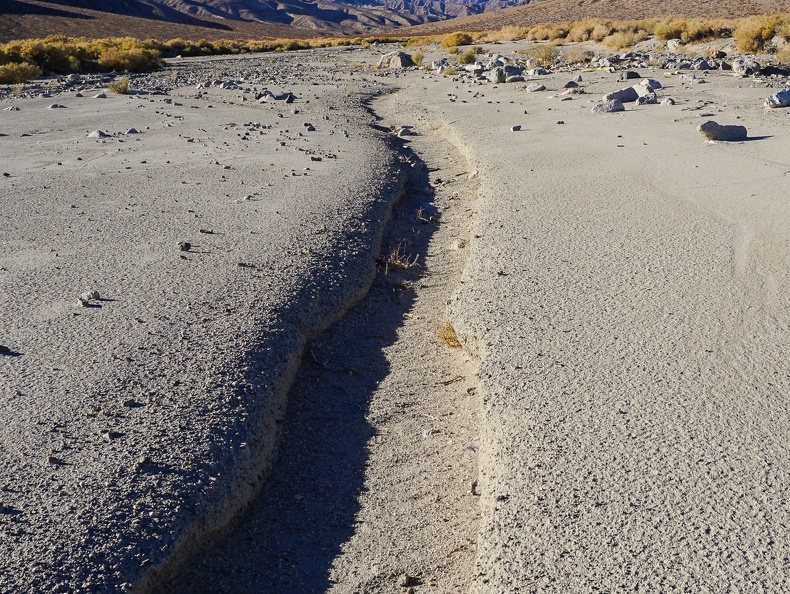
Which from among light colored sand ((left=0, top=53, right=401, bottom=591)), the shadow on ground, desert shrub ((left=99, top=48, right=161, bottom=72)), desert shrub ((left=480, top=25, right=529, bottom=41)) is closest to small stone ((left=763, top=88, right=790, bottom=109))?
light colored sand ((left=0, top=53, right=401, bottom=591))

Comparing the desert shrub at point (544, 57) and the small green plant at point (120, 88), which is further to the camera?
the desert shrub at point (544, 57)

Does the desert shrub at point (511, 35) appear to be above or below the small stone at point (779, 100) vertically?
below

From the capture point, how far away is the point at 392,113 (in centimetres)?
1489

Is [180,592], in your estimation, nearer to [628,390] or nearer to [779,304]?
[628,390]

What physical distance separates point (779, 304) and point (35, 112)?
1335 centimetres

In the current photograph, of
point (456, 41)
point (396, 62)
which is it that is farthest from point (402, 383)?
point (456, 41)

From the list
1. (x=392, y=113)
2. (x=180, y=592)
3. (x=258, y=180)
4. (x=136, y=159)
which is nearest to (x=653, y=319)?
(x=180, y=592)

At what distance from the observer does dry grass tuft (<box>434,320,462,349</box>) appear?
491 centimetres

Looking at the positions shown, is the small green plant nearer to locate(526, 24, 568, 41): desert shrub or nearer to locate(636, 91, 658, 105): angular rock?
locate(636, 91, 658, 105): angular rock

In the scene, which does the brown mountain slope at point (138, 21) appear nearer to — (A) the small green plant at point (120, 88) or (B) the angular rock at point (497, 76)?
(A) the small green plant at point (120, 88)

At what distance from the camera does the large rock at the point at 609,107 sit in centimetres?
1259

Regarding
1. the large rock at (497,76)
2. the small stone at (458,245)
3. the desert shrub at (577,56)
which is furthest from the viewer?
the desert shrub at (577,56)

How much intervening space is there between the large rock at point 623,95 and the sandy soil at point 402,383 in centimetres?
508

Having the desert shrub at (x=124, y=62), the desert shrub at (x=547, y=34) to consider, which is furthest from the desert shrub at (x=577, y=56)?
the desert shrub at (x=124, y=62)
